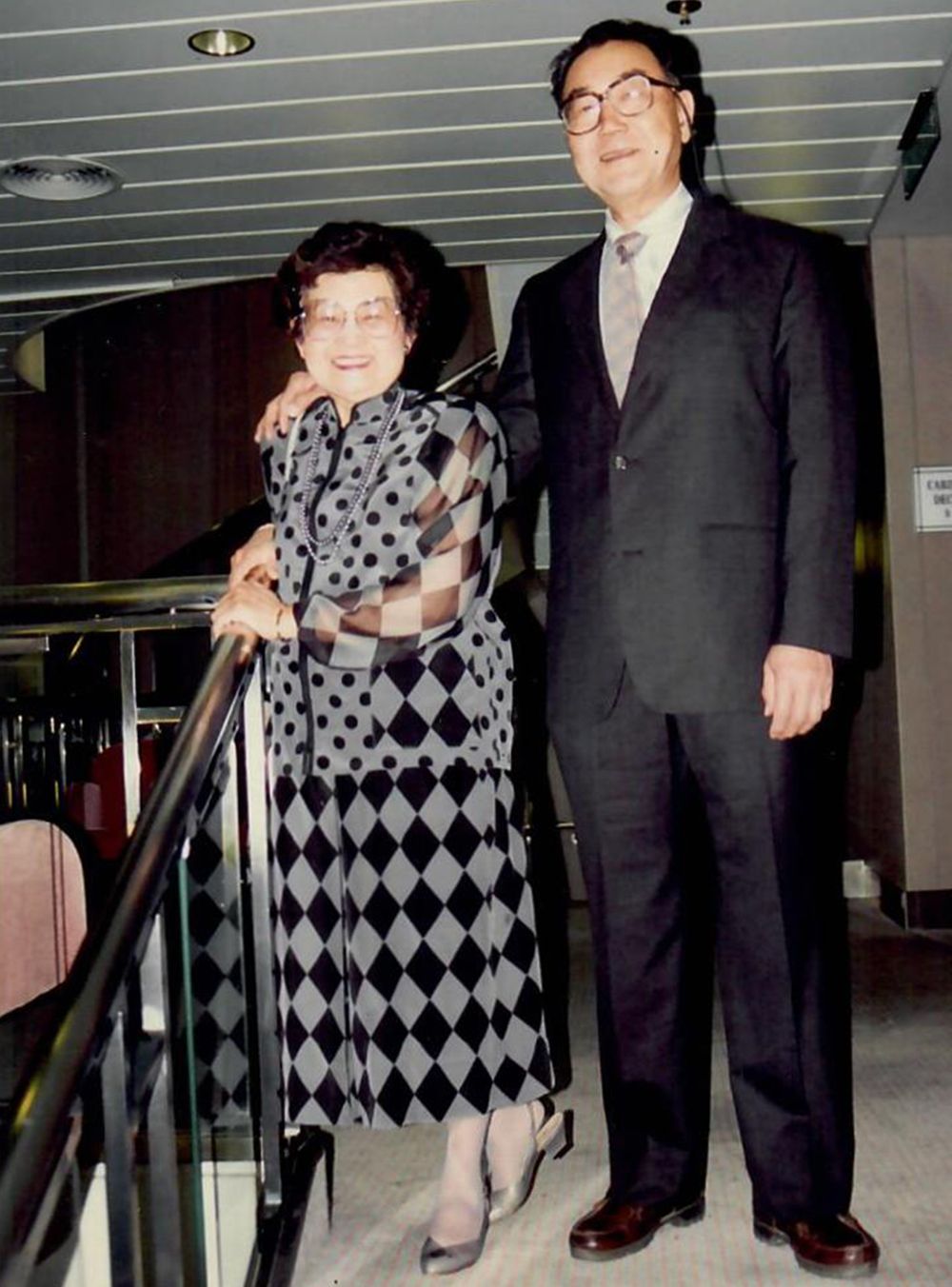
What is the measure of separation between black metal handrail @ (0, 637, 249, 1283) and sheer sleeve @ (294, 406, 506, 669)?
170 millimetres

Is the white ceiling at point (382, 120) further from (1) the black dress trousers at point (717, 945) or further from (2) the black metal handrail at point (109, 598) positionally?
(1) the black dress trousers at point (717, 945)

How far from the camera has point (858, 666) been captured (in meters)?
4.90

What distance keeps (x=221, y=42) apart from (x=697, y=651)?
87.0 inches

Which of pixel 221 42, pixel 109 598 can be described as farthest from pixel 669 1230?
pixel 221 42

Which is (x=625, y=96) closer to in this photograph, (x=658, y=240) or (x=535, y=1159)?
(x=658, y=240)

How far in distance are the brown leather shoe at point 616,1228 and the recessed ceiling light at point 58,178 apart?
10.5ft

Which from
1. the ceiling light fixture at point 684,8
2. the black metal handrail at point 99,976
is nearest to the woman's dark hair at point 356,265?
the black metal handrail at point 99,976

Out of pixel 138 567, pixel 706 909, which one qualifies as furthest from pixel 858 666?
pixel 138 567

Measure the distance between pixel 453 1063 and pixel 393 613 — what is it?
60cm

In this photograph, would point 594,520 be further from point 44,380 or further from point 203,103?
point 44,380

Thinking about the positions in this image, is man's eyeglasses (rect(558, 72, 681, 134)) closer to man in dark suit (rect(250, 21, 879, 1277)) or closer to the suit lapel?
man in dark suit (rect(250, 21, 879, 1277))

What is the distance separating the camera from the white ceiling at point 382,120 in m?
3.00

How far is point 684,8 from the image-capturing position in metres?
2.97

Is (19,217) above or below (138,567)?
above
